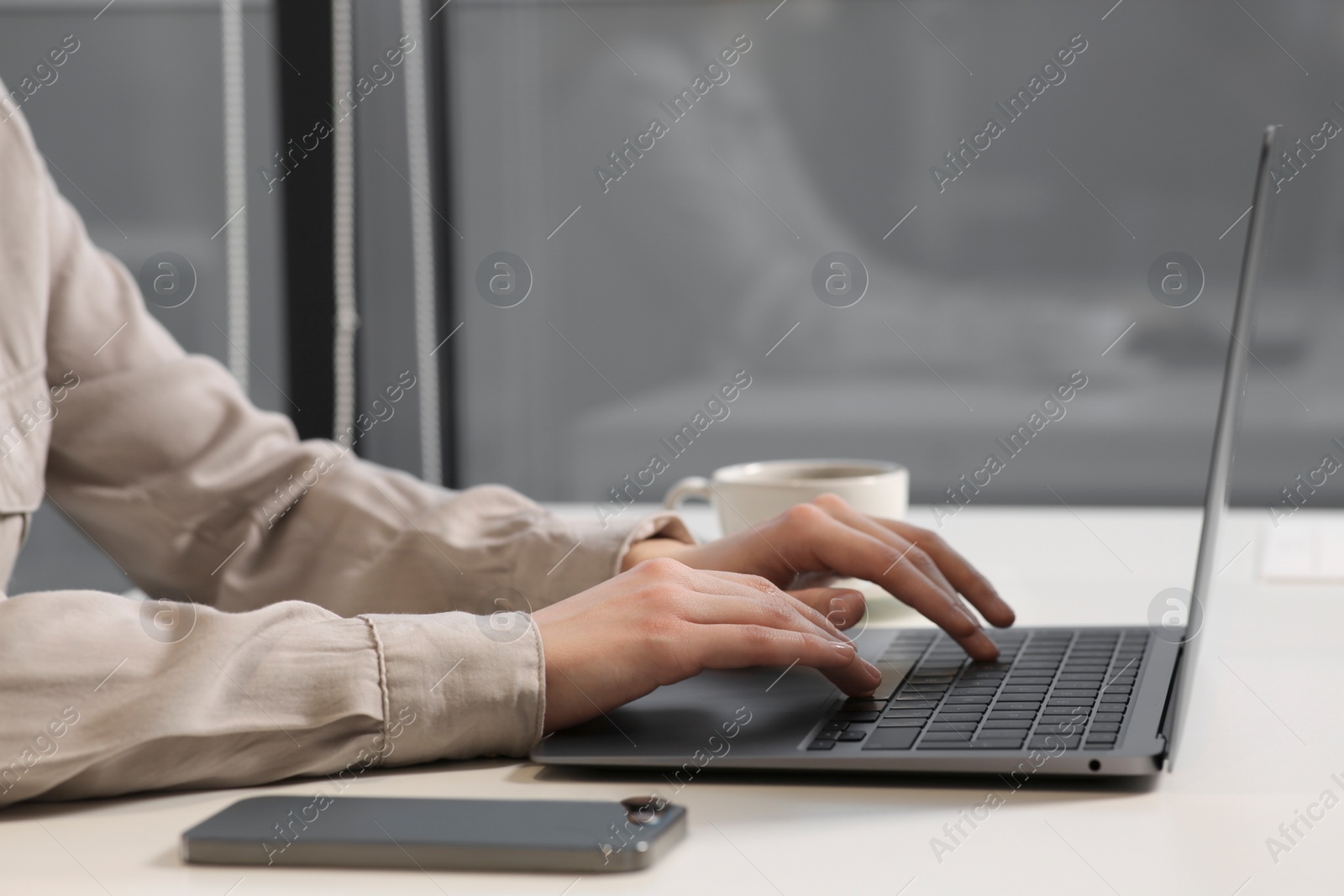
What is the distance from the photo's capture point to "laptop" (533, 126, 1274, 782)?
1.66ft

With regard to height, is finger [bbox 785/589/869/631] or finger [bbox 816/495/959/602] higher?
finger [bbox 816/495/959/602]

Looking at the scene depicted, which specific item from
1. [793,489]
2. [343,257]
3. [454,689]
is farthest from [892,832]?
[343,257]

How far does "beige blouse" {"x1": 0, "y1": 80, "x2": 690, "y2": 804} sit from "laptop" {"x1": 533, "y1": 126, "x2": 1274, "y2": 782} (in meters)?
0.07

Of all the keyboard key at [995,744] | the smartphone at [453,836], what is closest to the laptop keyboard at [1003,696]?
the keyboard key at [995,744]

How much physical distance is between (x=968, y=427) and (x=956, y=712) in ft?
4.05

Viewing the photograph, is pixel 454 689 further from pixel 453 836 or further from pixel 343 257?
pixel 343 257

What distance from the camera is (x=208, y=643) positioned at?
0.53 meters
